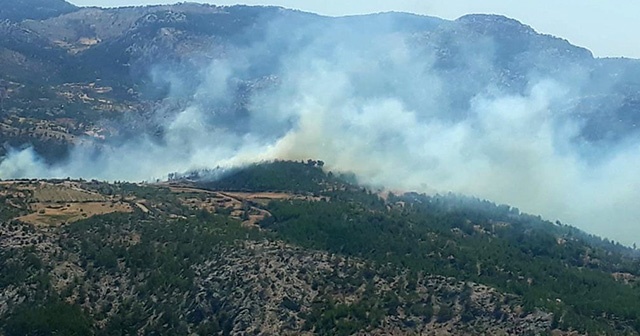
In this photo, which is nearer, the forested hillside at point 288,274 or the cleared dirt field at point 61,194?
the forested hillside at point 288,274

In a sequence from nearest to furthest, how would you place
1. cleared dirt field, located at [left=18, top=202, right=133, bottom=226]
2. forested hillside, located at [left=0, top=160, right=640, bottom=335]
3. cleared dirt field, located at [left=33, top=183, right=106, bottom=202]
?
forested hillside, located at [left=0, top=160, right=640, bottom=335] → cleared dirt field, located at [left=18, top=202, right=133, bottom=226] → cleared dirt field, located at [left=33, top=183, right=106, bottom=202]

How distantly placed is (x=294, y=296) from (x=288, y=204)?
5619cm

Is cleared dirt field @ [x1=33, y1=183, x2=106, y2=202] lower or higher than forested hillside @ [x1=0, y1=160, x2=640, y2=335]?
higher

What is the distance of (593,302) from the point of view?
397ft

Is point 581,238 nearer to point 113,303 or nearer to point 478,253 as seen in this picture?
point 478,253

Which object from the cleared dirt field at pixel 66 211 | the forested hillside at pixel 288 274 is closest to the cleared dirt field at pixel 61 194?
the forested hillside at pixel 288 274

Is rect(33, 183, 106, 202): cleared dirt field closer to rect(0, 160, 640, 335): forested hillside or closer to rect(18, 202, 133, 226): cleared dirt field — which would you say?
rect(0, 160, 640, 335): forested hillside

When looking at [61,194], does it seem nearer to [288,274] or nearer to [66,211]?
[66,211]

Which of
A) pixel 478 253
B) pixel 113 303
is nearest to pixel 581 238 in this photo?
pixel 478 253

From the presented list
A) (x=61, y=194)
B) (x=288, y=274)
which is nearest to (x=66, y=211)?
(x=61, y=194)

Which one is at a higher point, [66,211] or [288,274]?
[66,211]

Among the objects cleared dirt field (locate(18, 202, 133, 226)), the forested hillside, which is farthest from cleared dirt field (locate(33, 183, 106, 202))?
cleared dirt field (locate(18, 202, 133, 226))

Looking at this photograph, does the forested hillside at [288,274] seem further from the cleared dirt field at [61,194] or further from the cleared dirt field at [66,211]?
the cleared dirt field at [61,194]

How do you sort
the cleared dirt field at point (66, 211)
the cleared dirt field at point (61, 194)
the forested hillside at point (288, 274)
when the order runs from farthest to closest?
the cleared dirt field at point (61, 194), the cleared dirt field at point (66, 211), the forested hillside at point (288, 274)
